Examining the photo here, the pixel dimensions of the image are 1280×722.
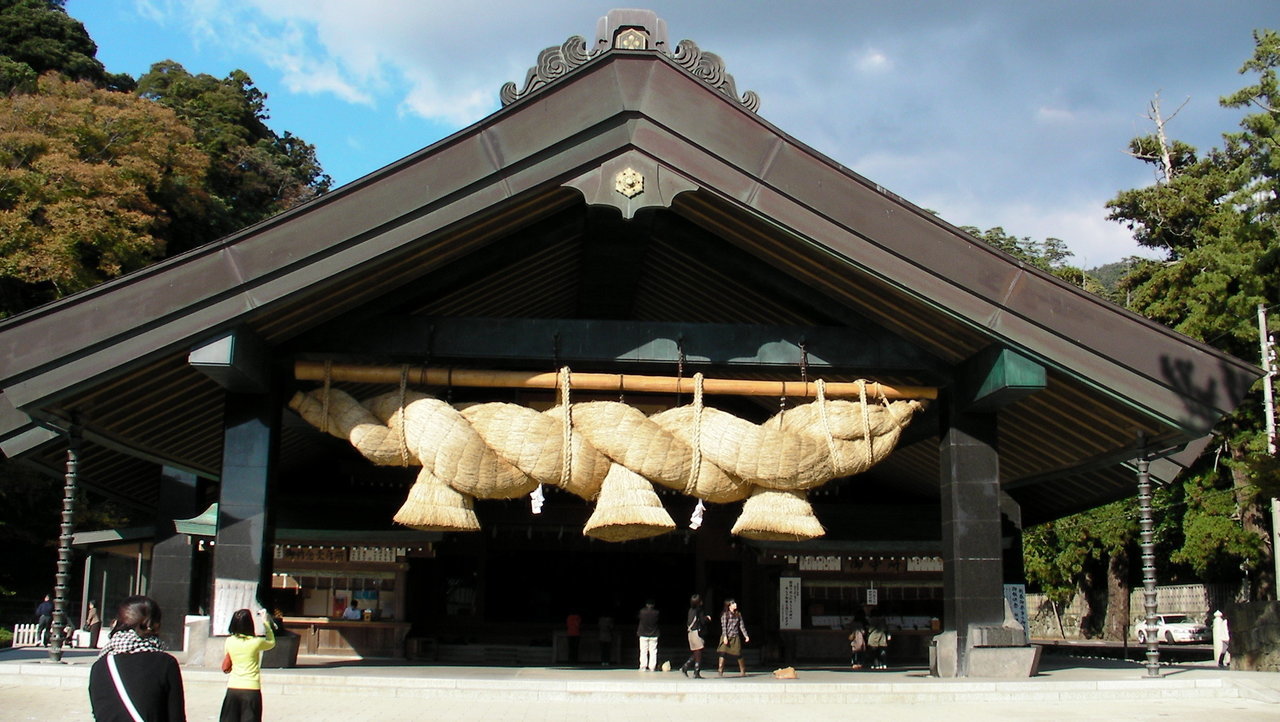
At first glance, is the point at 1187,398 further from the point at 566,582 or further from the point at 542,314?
the point at 566,582

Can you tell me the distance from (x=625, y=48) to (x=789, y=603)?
1225 cm

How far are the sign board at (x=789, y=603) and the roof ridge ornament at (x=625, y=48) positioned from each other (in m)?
11.1

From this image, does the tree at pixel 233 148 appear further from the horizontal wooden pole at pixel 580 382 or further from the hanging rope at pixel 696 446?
the hanging rope at pixel 696 446

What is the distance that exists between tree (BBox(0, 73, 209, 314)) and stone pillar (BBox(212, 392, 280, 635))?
22429mm

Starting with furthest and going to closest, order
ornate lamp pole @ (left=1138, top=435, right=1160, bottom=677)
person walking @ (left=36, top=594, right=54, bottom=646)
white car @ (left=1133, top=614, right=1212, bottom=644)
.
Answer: white car @ (left=1133, top=614, right=1212, bottom=644)
person walking @ (left=36, top=594, right=54, bottom=646)
ornate lamp pole @ (left=1138, top=435, right=1160, bottom=677)

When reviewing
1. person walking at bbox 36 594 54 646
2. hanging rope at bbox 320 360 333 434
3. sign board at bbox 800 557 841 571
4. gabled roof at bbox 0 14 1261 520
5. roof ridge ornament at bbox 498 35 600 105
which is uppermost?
roof ridge ornament at bbox 498 35 600 105

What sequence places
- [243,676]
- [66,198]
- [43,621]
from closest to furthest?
[243,676]
[43,621]
[66,198]

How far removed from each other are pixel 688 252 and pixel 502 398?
22.8 ft

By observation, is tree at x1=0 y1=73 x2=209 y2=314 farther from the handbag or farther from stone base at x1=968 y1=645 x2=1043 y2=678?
the handbag

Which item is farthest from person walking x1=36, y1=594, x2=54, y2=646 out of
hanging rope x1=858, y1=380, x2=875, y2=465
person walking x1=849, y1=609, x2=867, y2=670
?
hanging rope x1=858, y1=380, x2=875, y2=465

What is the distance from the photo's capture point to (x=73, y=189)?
3400 cm

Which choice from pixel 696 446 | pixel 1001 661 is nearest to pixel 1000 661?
pixel 1001 661

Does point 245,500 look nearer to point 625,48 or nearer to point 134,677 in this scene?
point 625,48

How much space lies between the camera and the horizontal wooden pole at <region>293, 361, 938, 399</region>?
13.5 meters
